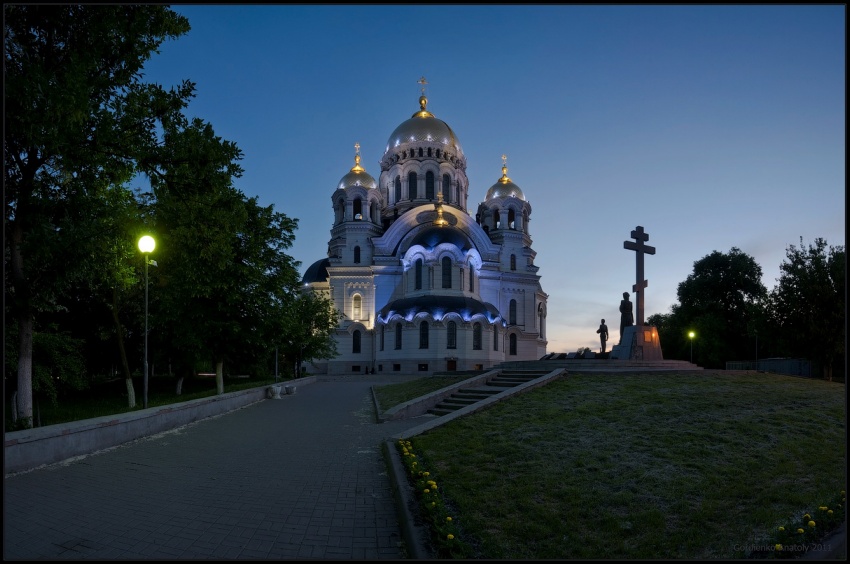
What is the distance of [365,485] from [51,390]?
54.5 feet

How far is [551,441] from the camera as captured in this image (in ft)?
31.9

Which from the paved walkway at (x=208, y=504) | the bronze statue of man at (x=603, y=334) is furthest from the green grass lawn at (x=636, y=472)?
the bronze statue of man at (x=603, y=334)

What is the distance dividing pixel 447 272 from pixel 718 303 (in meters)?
25.8

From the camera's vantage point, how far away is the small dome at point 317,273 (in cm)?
5734

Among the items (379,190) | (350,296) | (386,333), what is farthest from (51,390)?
(379,190)

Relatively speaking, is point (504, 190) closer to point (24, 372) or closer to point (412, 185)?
point (412, 185)

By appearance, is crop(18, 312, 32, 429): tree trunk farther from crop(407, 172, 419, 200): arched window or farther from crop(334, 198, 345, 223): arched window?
crop(407, 172, 419, 200): arched window

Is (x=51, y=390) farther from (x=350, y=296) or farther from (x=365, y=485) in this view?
(x=350, y=296)

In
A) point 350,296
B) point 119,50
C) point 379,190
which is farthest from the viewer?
point 379,190

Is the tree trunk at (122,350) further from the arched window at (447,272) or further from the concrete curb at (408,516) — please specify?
the arched window at (447,272)

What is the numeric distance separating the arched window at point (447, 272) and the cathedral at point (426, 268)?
0.09m

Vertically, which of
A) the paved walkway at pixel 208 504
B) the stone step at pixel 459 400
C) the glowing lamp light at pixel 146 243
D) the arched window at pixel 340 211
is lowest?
the stone step at pixel 459 400

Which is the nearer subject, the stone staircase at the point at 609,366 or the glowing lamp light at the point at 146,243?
the glowing lamp light at the point at 146,243

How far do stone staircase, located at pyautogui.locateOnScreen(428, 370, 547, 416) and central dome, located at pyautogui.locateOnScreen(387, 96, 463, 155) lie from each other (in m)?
41.2
